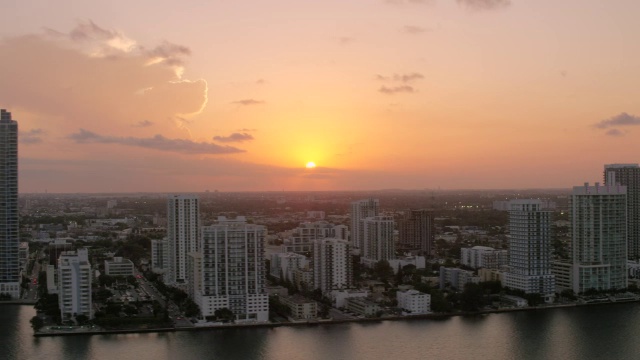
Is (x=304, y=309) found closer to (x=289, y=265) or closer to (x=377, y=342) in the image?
(x=377, y=342)

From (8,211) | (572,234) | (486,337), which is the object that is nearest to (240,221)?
(486,337)

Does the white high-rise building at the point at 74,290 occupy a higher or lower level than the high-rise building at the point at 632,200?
lower

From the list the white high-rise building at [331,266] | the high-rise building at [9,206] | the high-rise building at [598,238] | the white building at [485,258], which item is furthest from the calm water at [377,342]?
the white building at [485,258]

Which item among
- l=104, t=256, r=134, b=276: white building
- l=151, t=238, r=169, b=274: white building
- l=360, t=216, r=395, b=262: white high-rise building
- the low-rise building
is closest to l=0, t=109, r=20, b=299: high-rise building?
l=104, t=256, r=134, b=276: white building

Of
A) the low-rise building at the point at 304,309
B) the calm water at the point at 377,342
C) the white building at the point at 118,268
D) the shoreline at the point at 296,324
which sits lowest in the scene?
the calm water at the point at 377,342

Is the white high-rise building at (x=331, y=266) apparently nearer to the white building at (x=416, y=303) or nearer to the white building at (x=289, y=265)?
the white building at (x=289, y=265)

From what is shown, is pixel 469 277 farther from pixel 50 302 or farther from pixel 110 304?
pixel 50 302

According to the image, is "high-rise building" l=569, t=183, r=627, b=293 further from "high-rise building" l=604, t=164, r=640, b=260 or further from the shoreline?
"high-rise building" l=604, t=164, r=640, b=260
